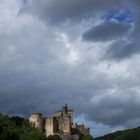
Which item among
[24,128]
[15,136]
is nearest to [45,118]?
[24,128]

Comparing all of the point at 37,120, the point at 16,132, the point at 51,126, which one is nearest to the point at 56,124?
the point at 51,126

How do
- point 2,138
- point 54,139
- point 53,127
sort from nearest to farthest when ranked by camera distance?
1. point 2,138
2. point 54,139
3. point 53,127

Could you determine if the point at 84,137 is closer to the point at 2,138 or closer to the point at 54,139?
the point at 54,139

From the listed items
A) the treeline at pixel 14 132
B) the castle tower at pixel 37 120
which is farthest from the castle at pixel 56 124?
the treeline at pixel 14 132

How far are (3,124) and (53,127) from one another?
56444 millimetres

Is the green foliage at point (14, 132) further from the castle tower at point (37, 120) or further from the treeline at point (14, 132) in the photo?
the castle tower at point (37, 120)

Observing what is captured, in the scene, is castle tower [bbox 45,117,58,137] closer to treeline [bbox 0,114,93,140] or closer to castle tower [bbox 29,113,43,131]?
castle tower [bbox 29,113,43,131]

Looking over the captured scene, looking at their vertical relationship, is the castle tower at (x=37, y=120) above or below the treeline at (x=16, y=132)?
above

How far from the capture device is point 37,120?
194m

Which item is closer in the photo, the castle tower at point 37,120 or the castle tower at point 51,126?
the castle tower at point 37,120

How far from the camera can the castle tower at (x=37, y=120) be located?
190900mm

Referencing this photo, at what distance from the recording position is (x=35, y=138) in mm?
152000

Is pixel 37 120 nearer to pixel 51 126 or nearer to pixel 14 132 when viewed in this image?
pixel 51 126

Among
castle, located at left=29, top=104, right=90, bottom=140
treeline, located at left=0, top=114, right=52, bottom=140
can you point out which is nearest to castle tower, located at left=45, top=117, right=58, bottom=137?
castle, located at left=29, top=104, right=90, bottom=140
